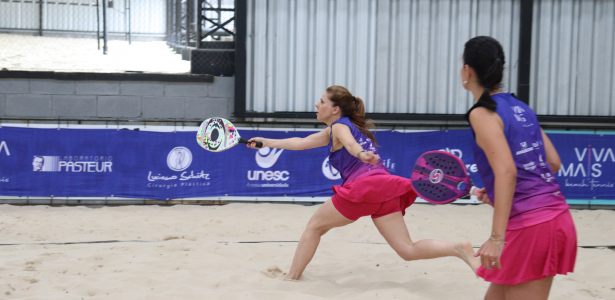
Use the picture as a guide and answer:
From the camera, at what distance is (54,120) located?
7723 millimetres

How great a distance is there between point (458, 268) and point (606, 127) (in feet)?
18.1

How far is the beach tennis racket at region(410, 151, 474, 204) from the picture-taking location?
2.73 meters

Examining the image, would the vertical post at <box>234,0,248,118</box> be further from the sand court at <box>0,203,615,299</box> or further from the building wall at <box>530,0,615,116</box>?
the building wall at <box>530,0,615,116</box>

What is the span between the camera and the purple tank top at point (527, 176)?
2.17 metres

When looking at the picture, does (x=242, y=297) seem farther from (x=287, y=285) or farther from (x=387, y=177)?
(x=387, y=177)

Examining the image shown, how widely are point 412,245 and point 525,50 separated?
618 cm

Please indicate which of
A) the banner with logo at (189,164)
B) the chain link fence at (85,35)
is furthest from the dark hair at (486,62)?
the chain link fence at (85,35)

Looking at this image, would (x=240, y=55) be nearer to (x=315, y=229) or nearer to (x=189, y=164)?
(x=189, y=164)

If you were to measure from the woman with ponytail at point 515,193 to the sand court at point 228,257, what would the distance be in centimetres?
177

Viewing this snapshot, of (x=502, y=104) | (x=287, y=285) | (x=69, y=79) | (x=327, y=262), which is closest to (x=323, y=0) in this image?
(x=69, y=79)

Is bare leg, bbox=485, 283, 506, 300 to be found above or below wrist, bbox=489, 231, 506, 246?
below

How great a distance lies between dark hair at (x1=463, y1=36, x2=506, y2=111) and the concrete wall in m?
6.53

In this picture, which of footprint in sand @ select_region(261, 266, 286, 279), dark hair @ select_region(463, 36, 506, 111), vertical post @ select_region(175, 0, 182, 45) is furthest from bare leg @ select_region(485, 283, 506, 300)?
vertical post @ select_region(175, 0, 182, 45)

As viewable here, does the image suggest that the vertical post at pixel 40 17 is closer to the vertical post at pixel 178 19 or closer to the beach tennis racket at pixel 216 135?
the vertical post at pixel 178 19
